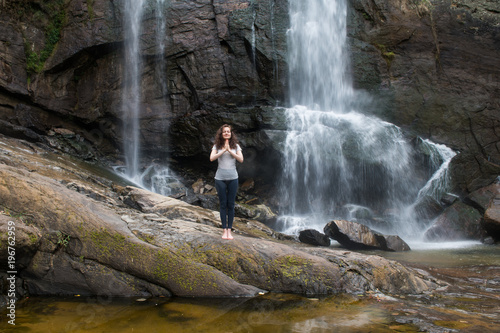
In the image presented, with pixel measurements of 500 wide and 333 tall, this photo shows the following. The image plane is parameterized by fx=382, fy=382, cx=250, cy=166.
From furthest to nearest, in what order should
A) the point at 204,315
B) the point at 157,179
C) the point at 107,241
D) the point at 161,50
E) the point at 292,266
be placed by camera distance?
the point at 161,50 < the point at 157,179 < the point at 292,266 < the point at 107,241 < the point at 204,315

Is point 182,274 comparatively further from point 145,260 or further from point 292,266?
point 292,266

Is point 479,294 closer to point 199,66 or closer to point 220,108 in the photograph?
point 220,108

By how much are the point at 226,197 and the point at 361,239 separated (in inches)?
220

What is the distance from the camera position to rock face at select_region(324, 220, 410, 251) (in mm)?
10062

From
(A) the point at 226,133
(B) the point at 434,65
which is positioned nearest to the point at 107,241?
(A) the point at 226,133

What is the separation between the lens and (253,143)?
14.5m

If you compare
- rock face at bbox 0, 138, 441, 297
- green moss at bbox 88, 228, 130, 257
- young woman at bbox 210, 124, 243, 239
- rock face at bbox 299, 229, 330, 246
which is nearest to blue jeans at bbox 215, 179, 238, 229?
young woman at bbox 210, 124, 243, 239

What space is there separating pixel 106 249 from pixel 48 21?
13670 mm

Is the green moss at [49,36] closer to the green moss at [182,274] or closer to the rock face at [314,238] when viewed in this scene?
the rock face at [314,238]

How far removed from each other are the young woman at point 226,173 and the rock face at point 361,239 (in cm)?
537

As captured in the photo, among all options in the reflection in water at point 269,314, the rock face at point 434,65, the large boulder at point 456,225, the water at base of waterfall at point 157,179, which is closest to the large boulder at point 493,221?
the large boulder at point 456,225

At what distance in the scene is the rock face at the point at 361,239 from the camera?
1006cm

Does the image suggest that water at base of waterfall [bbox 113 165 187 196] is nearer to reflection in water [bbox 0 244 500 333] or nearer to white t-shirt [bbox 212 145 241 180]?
white t-shirt [bbox 212 145 241 180]

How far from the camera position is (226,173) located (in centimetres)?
576
